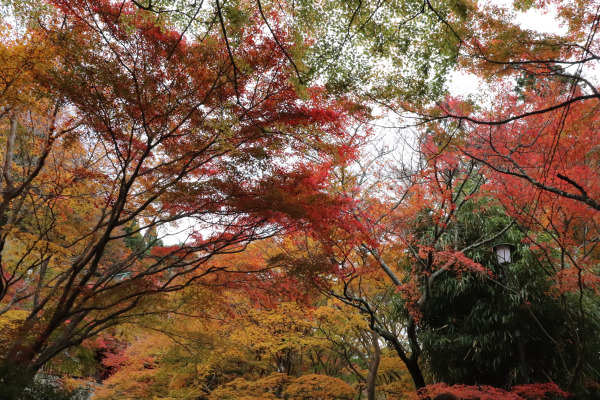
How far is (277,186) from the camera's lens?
574 cm

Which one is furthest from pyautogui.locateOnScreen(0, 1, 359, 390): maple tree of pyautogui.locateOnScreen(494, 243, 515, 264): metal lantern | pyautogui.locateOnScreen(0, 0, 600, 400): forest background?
pyautogui.locateOnScreen(494, 243, 515, 264): metal lantern

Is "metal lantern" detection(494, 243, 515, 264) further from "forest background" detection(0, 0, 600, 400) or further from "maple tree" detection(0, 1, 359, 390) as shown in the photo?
"maple tree" detection(0, 1, 359, 390)

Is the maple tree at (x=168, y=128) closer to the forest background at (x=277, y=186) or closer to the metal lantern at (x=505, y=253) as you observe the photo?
the forest background at (x=277, y=186)

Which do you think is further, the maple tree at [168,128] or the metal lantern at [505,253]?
the metal lantern at [505,253]

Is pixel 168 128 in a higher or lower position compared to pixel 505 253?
higher

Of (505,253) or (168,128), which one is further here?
(505,253)

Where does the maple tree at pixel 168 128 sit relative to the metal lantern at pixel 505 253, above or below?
above

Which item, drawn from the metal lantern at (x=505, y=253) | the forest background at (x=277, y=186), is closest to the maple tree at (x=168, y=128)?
the forest background at (x=277, y=186)

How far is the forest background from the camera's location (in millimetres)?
4566

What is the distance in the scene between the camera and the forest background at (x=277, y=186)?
180 inches

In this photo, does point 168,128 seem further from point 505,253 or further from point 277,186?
point 505,253

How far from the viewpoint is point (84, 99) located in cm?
467

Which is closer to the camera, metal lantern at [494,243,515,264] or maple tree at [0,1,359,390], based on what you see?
maple tree at [0,1,359,390]

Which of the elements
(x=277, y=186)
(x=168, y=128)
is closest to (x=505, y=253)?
(x=277, y=186)
